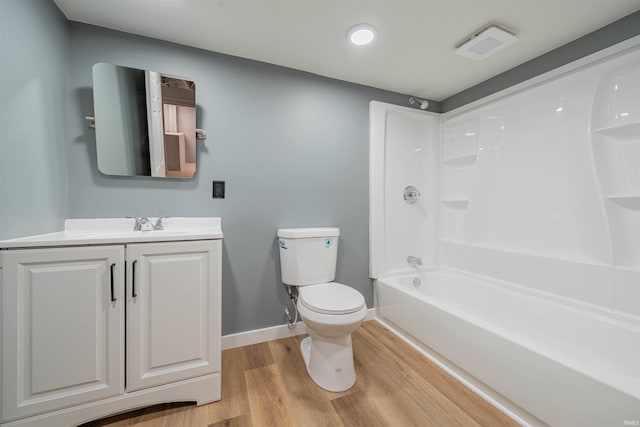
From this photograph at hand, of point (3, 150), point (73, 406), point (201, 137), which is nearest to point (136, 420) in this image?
point (73, 406)

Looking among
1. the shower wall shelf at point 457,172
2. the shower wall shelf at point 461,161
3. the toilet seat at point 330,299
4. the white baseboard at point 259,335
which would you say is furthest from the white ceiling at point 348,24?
the white baseboard at point 259,335

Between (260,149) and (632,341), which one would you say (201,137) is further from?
(632,341)

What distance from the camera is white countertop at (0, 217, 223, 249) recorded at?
965 mm

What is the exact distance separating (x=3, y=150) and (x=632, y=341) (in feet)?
9.95

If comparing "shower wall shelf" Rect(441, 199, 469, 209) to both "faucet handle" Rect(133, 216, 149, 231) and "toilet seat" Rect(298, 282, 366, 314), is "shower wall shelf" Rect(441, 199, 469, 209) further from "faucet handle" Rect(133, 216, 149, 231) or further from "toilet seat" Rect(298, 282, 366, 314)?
"faucet handle" Rect(133, 216, 149, 231)

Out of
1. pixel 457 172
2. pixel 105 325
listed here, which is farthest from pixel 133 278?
pixel 457 172

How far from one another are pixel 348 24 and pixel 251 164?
1051 millimetres

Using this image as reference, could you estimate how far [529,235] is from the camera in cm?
173

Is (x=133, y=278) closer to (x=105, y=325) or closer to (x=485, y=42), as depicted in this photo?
(x=105, y=325)

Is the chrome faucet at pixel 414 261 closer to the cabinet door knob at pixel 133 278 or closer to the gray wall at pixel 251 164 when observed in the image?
the gray wall at pixel 251 164

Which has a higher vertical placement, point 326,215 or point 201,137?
point 201,137

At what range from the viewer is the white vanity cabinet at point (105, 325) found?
3.07 feet

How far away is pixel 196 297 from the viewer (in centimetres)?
117

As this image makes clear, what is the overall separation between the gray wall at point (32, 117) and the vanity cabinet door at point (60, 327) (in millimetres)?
240
